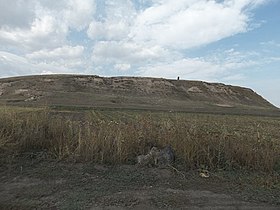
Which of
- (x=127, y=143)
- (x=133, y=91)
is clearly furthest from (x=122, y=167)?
(x=133, y=91)

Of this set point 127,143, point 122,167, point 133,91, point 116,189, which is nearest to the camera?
point 116,189

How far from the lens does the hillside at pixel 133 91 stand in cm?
7912

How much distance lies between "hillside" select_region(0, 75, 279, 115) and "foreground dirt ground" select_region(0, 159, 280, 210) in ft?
212

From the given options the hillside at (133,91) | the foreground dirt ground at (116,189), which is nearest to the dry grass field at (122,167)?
the foreground dirt ground at (116,189)

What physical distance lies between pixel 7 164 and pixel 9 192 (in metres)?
1.38

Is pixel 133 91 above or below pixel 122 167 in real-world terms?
above

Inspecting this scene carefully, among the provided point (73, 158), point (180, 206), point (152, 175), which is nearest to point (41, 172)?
point (73, 158)

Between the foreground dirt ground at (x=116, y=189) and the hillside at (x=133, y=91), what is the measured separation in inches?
2542

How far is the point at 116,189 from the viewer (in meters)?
7.34

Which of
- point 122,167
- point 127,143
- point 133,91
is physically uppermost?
point 133,91

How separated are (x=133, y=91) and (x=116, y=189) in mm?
87925

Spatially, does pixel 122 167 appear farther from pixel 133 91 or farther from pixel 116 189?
pixel 133 91

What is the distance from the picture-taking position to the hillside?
79125mm

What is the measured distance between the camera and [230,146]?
30.0 ft
